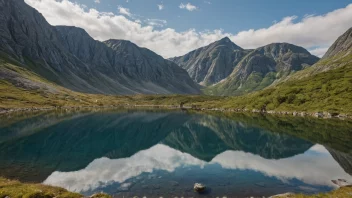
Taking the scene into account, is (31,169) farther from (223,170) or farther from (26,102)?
(26,102)

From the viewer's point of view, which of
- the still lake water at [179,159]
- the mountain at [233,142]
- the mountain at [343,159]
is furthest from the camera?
the mountain at [233,142]

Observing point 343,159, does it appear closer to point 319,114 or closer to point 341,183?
point 341,183

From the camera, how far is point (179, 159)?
62375mm

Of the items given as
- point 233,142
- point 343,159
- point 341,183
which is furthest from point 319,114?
point 341,183

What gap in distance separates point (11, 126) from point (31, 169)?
203ft

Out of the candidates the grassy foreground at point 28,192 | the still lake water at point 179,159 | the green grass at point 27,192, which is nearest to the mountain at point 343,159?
the still lake water at point 179,159

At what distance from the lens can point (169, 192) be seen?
36250 millimetres

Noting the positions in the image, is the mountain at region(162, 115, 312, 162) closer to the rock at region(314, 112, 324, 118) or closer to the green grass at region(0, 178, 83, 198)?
the green grass at region(0, 178, 83, 198)

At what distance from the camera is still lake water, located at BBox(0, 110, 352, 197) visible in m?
39.7

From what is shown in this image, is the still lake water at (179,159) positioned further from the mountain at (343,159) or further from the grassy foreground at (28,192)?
the grassy foreground at (28,192)

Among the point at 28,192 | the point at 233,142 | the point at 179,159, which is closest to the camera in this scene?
the point at 28,192

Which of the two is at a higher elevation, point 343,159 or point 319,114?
point 319,114

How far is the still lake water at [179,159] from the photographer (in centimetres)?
3972

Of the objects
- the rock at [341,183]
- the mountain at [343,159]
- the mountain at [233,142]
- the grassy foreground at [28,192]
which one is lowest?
the mountain at [233,142]
